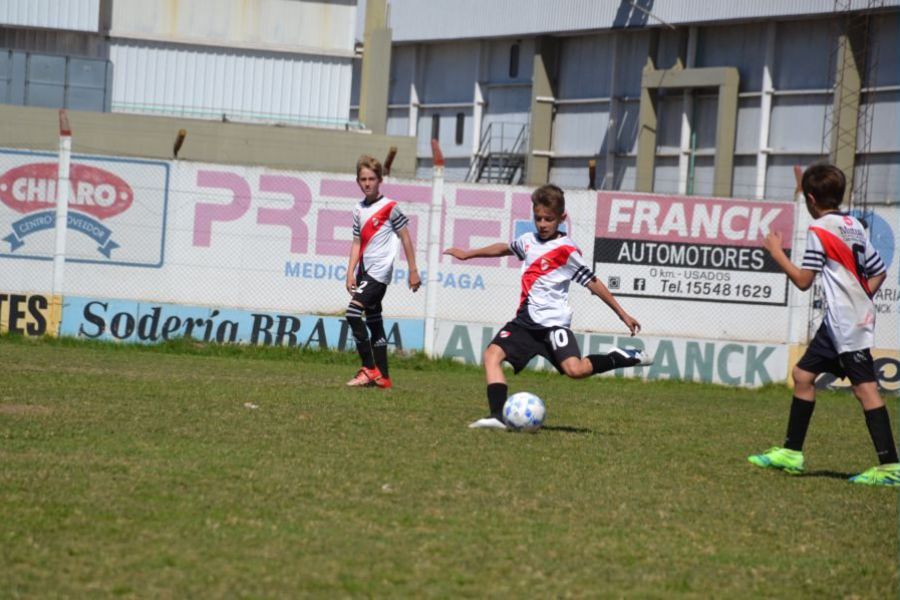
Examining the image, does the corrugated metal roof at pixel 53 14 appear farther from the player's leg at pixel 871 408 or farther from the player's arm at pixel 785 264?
the player's leg at pixel 871 408

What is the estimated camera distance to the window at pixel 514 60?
46.5 meters

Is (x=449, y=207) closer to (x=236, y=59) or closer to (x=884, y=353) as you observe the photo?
(x=884, y=353)

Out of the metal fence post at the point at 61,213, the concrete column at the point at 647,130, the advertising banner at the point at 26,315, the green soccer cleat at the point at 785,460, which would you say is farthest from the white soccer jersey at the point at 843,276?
the concrete column at the point at 647,130

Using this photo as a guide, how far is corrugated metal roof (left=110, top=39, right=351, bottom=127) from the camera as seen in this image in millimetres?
34844

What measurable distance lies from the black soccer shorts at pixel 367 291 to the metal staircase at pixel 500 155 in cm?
3222

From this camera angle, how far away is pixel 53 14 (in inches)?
1358

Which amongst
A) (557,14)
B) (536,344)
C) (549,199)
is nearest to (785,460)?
(536,344)

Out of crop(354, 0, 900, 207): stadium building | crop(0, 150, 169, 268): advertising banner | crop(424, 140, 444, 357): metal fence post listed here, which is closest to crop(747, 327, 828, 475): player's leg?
crop(424, 140, 444, 357): metal fence post

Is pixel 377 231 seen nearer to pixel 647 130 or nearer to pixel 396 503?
pixel 396 503

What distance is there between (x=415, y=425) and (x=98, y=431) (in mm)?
2372

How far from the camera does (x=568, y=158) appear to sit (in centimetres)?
4528

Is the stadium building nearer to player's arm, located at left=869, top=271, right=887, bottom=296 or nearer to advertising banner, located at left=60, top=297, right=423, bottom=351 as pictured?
advertising banner, located at left=60, top=297, right=423, bottom=351

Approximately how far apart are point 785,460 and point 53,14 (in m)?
28.6

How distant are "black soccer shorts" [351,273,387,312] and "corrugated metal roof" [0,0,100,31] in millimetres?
22448
